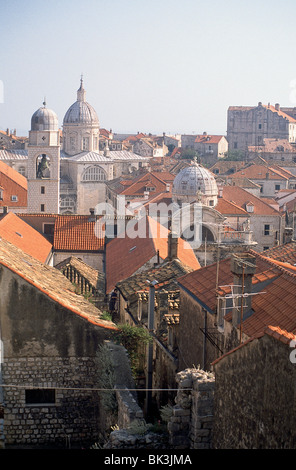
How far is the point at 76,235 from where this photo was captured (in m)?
36.5

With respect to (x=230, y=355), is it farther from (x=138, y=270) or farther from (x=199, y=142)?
(x=199, y=142)

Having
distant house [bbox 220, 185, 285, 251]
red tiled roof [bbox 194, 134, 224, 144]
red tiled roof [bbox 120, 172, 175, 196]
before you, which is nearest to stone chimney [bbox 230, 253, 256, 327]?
distant house [bbox 220, 185, 285, 251]

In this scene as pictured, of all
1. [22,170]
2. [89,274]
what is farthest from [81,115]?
[89,274]

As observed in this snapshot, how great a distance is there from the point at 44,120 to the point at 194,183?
12.9 m

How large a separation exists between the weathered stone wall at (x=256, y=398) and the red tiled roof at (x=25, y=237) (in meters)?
19.9

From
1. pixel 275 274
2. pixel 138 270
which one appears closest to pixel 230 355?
pixel 275 274

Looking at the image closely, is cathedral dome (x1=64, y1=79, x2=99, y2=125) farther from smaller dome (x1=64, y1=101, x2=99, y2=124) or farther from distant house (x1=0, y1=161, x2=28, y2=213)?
distant house (x1=0, y1=161, x2=28, y2=213)

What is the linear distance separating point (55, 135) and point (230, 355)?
43.0 metres

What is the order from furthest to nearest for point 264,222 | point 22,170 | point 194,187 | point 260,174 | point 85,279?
point 22,170 → point 260,174 → point 264,222 → point 194,187 → point 85,279

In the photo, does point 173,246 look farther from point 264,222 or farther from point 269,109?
point 269,109

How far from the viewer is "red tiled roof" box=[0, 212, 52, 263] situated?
1173 inches

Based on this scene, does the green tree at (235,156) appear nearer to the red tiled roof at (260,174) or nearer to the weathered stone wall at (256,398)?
the red tiled roof at (260,174)

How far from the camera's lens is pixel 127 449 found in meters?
10.1
